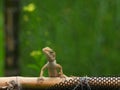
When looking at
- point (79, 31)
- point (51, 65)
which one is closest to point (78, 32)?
point (79, 31)

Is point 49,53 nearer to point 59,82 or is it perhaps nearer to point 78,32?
point 59,82

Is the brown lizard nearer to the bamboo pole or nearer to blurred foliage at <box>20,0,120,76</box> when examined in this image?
the bamboo pole

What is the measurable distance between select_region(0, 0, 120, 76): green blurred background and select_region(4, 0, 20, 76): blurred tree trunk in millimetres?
34

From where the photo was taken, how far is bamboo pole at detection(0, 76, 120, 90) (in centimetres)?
169

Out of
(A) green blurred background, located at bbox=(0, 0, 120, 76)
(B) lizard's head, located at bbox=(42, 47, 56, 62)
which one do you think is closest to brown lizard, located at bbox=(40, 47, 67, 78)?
(B) lizard's head, located at bbox=(42, 47, 56, 62)

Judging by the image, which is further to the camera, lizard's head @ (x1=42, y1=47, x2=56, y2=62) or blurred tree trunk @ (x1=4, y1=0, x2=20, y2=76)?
blurred tree trunk @ (x1=4, y1=0, x2=20, y2=76)

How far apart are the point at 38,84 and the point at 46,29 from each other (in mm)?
1791

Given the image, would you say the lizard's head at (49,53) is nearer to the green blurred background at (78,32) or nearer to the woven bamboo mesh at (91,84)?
the woven bamboo mesh at (91,84)

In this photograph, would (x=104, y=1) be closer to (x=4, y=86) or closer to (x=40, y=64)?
(x=40, y=64)

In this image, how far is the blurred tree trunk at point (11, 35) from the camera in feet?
11.0

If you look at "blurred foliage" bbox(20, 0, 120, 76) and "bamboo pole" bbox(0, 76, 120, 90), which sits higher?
"blurred foliage" bbox(20, 0, 120, 76)

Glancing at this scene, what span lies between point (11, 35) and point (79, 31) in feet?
1.49

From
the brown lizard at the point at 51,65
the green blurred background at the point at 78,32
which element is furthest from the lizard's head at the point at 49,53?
the green blurred background at the point at 78,32

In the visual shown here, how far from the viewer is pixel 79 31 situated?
3664 mm
